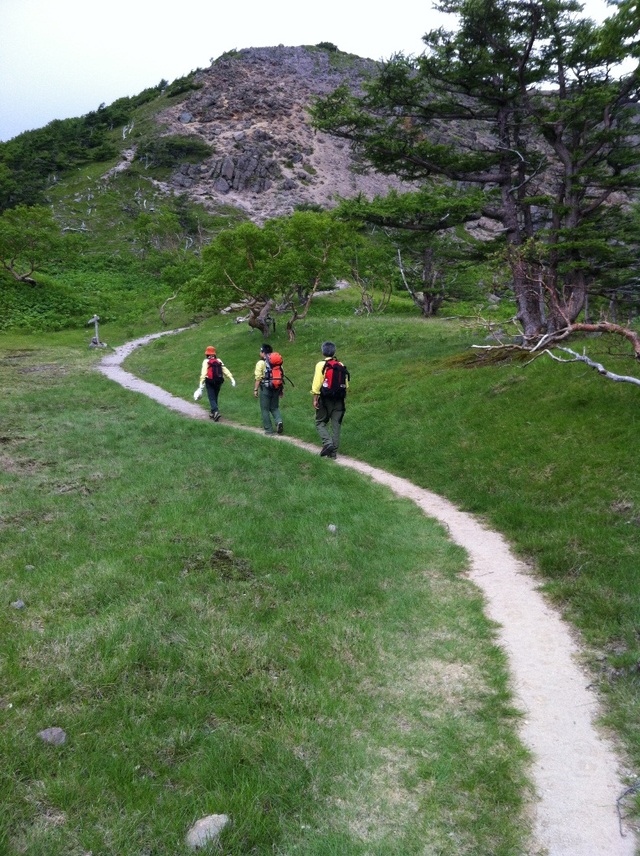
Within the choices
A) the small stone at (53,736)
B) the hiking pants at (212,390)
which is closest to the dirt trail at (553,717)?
the small stone at (53,736)

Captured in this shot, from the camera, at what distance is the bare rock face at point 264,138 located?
9594 cm

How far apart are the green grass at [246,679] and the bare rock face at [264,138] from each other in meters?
87.6

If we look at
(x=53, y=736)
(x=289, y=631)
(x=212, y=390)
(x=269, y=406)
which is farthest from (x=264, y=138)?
(x=53, y=736)

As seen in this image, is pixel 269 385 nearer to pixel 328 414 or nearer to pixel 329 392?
pixel 328 414

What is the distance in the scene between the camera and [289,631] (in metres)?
5.11

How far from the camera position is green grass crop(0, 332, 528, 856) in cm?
313

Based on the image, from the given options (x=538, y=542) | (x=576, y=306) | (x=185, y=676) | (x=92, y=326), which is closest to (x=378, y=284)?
(x=92, y=326)

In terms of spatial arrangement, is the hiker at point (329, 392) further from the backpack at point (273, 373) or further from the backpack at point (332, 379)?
the backpack at point (273, 373)

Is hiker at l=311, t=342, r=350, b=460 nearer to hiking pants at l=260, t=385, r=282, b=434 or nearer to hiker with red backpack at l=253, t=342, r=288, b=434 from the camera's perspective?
hiker with red backpack at l=253, t=342, r=288, b=434

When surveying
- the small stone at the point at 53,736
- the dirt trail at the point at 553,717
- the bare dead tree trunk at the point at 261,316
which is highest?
the bare dead tree trunk at the point at 261,316

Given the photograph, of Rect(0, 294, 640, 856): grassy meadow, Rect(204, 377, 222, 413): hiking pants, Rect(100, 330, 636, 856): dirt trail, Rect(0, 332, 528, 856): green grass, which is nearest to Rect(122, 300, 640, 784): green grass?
Rect(0, 294, 640, 856): grassy meadow

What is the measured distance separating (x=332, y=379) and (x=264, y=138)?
10696 centimetres

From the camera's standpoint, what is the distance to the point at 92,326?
44.3 metres

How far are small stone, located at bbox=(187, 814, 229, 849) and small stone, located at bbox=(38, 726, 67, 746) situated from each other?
1.08 meters
